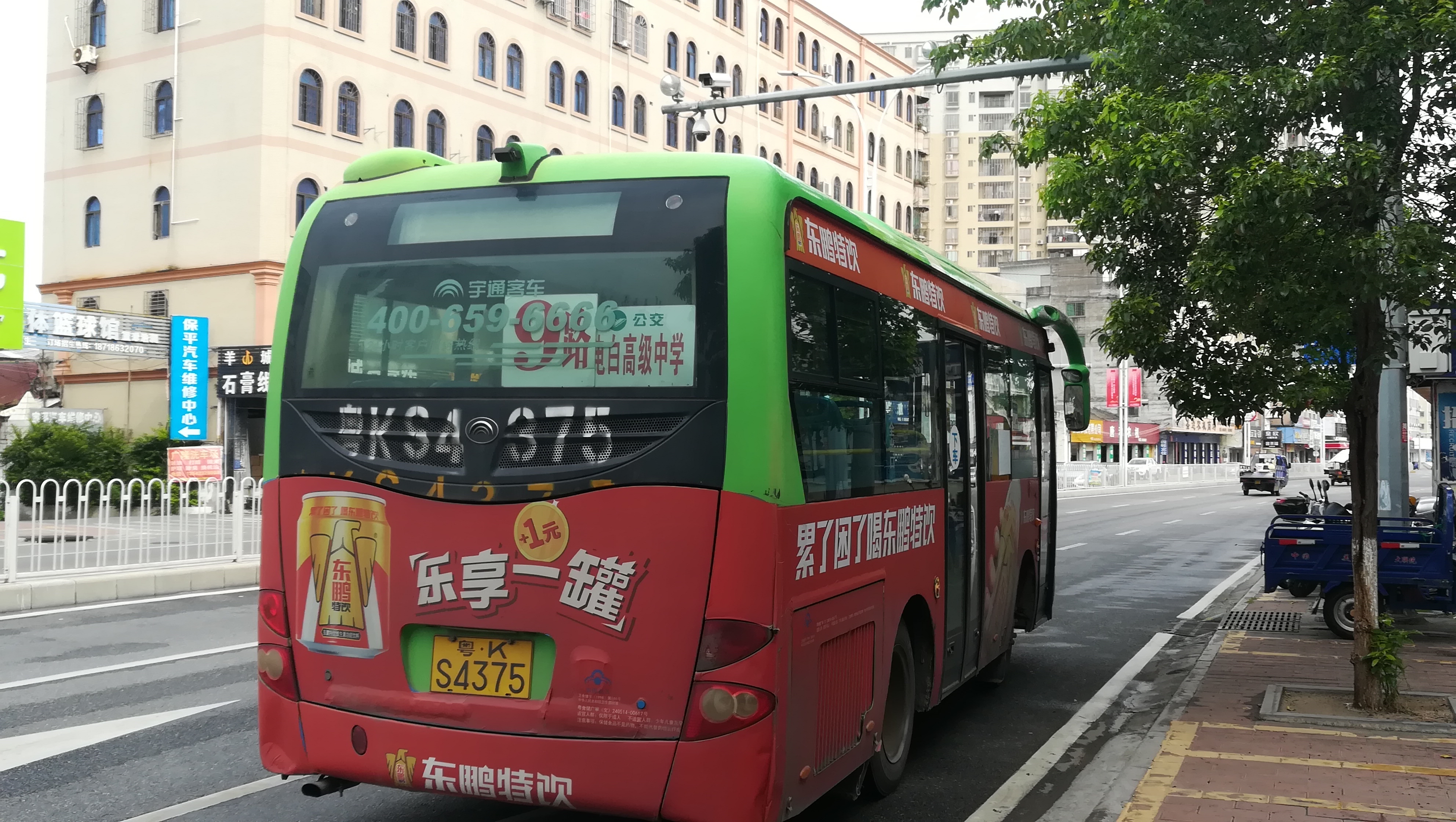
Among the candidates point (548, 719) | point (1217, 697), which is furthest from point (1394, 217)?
point (548, 719)

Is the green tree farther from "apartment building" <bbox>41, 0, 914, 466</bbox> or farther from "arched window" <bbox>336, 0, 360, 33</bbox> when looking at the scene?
"arched window" <bbox>336, 0, 360, 33</bbox>

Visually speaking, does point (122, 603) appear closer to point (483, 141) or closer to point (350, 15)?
point (350, 15)

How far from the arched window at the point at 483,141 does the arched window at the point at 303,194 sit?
5.38 metres

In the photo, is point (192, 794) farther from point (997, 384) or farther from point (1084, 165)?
point (1084, 165)

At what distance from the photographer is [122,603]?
14414 millimetres

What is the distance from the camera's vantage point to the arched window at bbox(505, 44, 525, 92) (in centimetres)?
3962

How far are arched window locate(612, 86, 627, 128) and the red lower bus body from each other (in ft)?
131

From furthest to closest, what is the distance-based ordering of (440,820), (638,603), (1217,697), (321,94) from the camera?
(321,94) < (1217,697) < (440,820) < (638,603)

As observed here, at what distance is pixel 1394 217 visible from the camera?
27.3 ft

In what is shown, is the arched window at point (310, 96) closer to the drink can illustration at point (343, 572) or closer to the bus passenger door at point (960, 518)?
the bus passenger door at point (960, 518)

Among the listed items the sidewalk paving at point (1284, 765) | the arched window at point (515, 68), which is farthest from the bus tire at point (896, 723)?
the arched window at point (515, 68)

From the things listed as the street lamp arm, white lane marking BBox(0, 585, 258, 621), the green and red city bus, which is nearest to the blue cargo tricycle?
the street lamp arm

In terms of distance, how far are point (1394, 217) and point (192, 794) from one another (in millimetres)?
7997

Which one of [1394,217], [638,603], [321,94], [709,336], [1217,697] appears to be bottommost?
[1217,697]
